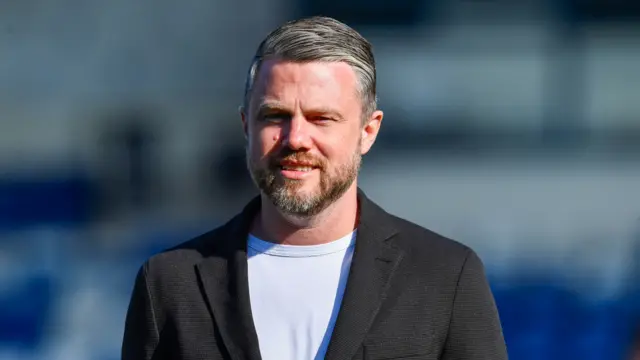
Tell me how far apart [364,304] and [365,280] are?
0.04m

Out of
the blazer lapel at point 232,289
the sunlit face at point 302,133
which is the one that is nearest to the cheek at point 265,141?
the sunlit face at point 302,133

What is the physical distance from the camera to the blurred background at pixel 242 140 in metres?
5.89

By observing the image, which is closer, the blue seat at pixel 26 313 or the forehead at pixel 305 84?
the forehead at pixel 305 84

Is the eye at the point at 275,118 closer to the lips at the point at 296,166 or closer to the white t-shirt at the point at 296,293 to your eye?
the lips at the point at 296,166

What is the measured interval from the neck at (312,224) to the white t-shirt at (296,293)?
11 millimetres

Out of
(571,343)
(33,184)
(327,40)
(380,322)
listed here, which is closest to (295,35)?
(327,40)

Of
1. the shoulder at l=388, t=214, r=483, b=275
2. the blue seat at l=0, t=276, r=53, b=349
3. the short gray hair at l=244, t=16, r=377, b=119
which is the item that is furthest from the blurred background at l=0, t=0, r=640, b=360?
the short gray hair at l=244, t=16, r=377, b=119

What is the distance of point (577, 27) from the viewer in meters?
6.51

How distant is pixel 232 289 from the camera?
1.80 m

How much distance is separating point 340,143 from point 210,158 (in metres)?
4.67

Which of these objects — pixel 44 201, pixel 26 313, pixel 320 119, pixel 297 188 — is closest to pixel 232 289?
pixel 297 188

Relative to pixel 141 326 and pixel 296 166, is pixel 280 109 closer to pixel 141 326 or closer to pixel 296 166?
pixel 296 166

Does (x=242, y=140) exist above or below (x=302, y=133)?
below

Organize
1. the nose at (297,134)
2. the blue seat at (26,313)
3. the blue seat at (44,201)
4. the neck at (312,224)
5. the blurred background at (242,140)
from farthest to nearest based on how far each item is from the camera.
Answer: the blue seat at (44,201) < the blurred background at (242,140) < the blue seat at (26,313) < the neck at (312,224) < the nose at (297,134)
